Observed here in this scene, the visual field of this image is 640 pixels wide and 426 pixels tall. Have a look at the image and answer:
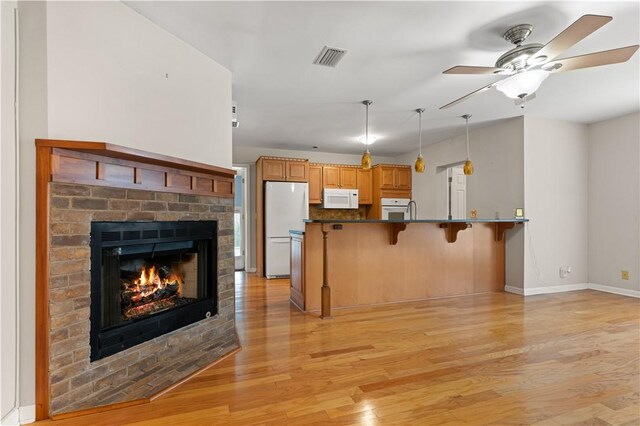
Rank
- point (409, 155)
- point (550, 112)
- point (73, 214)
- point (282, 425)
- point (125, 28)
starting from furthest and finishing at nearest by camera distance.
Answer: point (409, 155), point (550, 112), point (125, 28), point (73, 214), point (282, 425)

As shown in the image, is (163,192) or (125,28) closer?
(125,28)

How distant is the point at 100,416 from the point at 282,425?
1.00m

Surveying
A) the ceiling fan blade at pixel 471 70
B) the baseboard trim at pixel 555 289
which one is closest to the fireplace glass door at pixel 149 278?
the ceiling fan blade at pixel 471 70

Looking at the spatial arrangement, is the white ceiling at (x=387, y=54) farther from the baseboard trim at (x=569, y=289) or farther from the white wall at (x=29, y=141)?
the baseboard trim at (x=569, y=289)

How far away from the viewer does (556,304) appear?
3.95 m

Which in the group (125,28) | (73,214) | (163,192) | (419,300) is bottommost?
(419,300)

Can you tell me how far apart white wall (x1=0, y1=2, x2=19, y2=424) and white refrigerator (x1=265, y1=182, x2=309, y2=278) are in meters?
4.18

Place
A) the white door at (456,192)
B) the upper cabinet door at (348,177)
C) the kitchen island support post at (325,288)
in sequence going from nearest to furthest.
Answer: the kitchen island support post at (325,288) < the white door at (456,192) < the upper cabinet door at (348,177)

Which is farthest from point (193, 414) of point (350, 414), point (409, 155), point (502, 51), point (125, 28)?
point (409, 155)

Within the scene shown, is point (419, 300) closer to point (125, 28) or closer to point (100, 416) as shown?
point (100, 416)

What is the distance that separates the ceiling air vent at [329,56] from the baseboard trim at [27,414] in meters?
2.94

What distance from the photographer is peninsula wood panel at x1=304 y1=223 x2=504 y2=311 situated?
380cm

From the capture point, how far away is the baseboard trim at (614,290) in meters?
4.30

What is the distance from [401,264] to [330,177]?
2868mm
